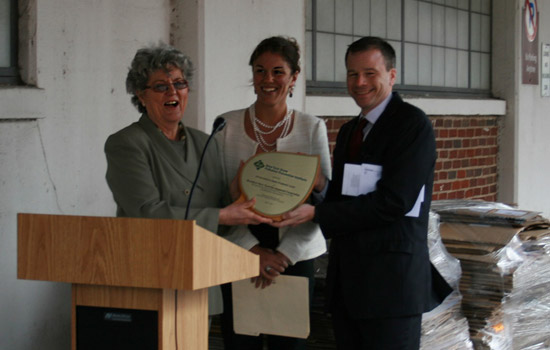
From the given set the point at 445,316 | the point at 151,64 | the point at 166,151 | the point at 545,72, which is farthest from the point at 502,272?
the point at 545,72

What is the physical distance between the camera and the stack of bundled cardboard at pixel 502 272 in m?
4.19

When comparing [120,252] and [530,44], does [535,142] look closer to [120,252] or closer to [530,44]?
[530,44]

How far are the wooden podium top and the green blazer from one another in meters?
0.41

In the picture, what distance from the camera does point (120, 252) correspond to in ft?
6.81

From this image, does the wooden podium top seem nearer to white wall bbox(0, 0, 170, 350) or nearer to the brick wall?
white wall bbox(0, 0, 170, 350)

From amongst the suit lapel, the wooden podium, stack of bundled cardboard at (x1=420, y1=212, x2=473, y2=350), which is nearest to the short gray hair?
the suit lapel

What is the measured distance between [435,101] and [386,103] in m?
4.24

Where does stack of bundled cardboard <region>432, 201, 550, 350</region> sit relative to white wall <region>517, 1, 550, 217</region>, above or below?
below

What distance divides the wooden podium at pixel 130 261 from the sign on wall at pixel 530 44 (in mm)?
6713

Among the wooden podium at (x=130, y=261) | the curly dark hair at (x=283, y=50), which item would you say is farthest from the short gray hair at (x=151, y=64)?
the wooden podium at (x=130, y=261)

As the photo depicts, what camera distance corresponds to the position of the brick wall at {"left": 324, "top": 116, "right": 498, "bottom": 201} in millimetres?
7297

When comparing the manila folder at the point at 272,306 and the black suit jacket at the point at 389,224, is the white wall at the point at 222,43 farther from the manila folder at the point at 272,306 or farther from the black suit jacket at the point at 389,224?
the black suit jacket at the point at 389,224

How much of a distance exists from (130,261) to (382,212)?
107cm

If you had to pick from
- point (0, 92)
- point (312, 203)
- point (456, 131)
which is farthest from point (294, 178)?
point (456, 131)
